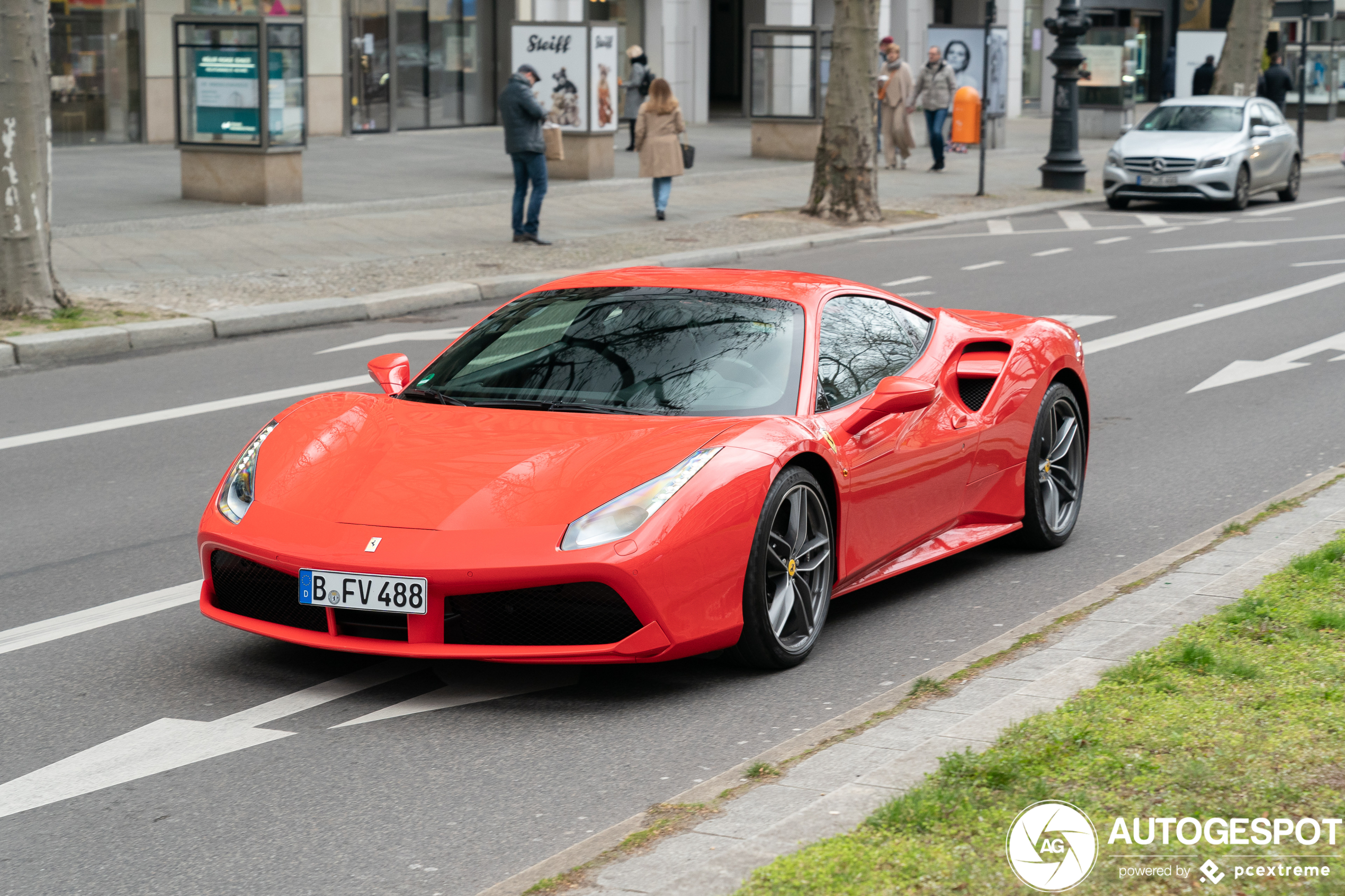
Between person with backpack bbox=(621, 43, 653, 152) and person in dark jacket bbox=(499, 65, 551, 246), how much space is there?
10324mm

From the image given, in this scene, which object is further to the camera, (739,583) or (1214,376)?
(1214,376)

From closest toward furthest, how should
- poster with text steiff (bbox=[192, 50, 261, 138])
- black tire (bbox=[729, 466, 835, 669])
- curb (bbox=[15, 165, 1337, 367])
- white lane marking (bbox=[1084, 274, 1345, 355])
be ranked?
black tire (bbox=[729, 466, 835, 669]) < curb (bbox=[15, 165, 1337, 367]) < white lane marking (bbox=[1084, 274, 1345, 355]) < poster with text steiff (bbox=[192, 50, 261, 138])

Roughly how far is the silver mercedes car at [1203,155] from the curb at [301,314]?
793 centimetres

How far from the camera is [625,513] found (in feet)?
16.7

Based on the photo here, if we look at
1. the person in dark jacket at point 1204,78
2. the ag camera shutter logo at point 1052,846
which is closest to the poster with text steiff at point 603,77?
the person in dark jacket at point 1204,78

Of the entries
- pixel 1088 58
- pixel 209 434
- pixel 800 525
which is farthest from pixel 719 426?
pixel 1088 58

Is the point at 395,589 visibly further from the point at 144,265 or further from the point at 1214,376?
the point at 144,265

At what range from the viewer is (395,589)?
500 centimetres

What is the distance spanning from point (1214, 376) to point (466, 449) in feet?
24.9

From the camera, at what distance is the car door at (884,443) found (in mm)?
5934

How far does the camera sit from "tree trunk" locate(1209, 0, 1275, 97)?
36406 mm

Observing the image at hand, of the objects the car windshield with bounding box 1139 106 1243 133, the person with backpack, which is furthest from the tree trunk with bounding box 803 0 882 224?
the person with backpack

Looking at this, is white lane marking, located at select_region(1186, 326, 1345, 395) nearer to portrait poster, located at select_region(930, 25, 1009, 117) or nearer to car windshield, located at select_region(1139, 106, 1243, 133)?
car windshield, located at select_region(1139, 106, 1243, 133)

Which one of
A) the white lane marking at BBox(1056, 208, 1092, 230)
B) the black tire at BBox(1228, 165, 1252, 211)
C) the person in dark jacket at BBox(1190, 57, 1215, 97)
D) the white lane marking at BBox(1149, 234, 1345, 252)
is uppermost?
the person in dark jacket at BBox(1190, 57, 1215, 97)
